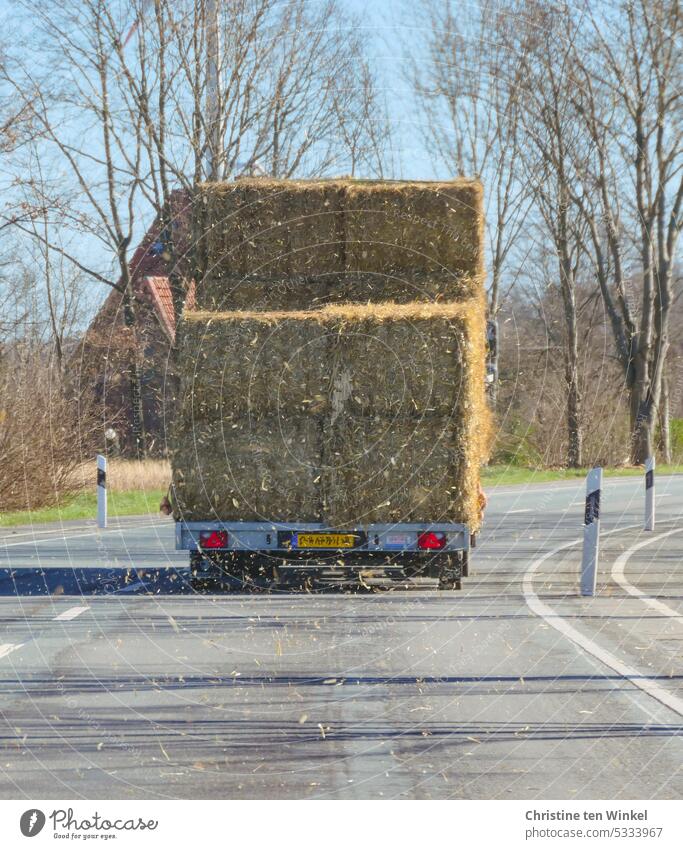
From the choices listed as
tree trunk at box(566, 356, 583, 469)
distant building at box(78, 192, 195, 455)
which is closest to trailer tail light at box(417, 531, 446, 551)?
distant building at box(78, 192, 195, 455)

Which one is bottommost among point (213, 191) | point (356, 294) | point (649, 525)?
point (649, 525)

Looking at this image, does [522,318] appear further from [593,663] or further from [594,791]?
[594,791]

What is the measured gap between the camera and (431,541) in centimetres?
1116

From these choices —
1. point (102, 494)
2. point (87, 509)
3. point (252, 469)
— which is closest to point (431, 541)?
point (252, 469)

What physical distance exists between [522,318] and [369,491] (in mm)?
32896

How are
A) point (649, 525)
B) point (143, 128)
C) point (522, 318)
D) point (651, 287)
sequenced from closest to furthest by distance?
point (649, 525)
point (143, 128)
point (651, 287)
point (522, 318)

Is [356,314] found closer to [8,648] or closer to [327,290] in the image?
[327,290]

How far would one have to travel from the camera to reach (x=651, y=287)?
39.3m

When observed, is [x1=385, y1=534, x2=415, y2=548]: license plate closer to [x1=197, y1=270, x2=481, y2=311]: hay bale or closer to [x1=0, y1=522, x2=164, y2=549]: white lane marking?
[x1=197, y1=270, x2=481, y2=311]: hay bale

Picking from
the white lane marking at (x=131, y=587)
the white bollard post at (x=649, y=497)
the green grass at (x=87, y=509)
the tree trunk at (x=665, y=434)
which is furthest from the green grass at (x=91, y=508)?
the tree trunk at (x=665, y=434)

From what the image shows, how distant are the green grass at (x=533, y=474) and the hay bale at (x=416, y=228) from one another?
19516 millimetres

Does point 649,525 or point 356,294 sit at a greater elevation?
point 356,294

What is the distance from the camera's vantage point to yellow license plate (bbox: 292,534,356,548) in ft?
36.4

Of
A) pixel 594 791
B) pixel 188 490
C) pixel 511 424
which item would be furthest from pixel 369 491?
pixel 511 424
